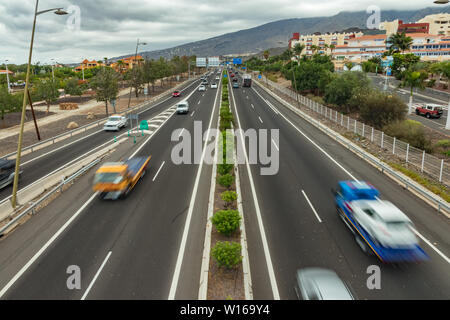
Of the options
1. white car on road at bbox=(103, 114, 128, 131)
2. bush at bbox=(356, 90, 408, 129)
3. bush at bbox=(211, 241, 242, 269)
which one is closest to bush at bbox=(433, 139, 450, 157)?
bush at bbox=(356, 90, 408, 129)

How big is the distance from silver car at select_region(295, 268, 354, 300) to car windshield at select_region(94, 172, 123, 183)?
35.3 feet

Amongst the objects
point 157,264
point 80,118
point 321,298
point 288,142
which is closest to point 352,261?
point 321,298

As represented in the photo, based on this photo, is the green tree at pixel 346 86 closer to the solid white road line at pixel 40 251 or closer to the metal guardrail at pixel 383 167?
the metal guardrail at pixel 383 167

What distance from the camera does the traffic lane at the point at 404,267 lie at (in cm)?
918

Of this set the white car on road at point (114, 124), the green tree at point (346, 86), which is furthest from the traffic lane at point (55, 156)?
the green tree at point (346, 86)

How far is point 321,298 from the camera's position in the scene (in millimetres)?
7855

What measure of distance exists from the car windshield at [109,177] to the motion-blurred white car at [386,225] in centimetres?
1192

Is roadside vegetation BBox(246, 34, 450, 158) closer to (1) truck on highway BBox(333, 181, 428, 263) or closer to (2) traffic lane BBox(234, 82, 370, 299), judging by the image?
(2) traffic lane BBox(234, 82, 370, 299)

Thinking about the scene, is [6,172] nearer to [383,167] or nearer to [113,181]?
[113,181]

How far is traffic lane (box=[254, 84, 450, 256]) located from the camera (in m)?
12.5

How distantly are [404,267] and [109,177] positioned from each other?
14168mm

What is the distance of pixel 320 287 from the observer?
817cm

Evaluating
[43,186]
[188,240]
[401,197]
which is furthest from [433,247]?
[43,186]

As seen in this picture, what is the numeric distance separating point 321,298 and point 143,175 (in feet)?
46.7
